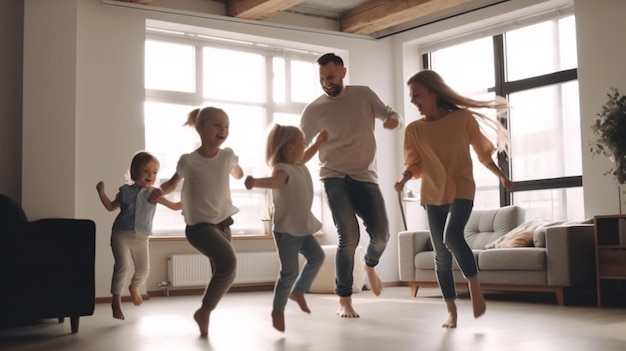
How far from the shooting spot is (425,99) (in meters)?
3.78

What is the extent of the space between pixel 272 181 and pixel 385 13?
4.49 meters

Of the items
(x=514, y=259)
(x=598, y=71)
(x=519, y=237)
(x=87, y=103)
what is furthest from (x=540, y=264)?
(x=87, y=103)

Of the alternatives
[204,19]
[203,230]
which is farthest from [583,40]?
[203,230]

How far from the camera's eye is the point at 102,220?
20.8ft

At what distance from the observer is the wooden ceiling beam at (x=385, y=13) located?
6940mm

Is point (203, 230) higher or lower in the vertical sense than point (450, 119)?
lower

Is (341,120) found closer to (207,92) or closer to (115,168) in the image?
(115,168)

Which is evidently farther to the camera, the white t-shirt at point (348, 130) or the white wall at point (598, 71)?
the white wall at point (598, 71)

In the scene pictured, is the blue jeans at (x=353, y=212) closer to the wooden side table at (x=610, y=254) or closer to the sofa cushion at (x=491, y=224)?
the wooden side table at (x=610, y=254)

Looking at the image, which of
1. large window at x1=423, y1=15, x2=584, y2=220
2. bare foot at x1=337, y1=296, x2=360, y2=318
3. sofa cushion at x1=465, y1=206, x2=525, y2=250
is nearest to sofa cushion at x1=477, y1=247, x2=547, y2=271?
sofa cushion at x1=465, y1=206, x2=525, y2=250

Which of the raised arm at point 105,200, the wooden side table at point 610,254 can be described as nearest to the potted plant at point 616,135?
the wooden side table at point 610,254

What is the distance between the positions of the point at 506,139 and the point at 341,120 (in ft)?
3.04

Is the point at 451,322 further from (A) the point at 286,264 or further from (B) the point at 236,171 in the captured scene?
(B) the point at 236,171

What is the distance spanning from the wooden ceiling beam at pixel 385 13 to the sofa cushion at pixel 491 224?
2.02 metres
